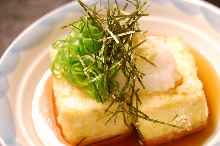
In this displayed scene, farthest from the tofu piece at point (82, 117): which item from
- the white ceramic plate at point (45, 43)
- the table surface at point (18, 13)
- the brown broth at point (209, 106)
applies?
the table surface at point (18, 13)

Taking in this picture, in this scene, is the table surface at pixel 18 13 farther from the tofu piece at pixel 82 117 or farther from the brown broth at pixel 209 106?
the tofu piece at pixel 82 117

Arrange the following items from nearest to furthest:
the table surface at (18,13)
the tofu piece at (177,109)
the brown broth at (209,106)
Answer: the tofu piece at (177,109) → the brown broth at (209,106) → the table surface at (18,13)

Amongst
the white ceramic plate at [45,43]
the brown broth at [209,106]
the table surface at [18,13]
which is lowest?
the brown broth at [209,106]

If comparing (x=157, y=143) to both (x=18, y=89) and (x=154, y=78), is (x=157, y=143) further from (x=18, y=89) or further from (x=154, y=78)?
(x=18, y=89)

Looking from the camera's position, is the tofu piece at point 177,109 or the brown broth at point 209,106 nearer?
the tofu piece at point 177,109

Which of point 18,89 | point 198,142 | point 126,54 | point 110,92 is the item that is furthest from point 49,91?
point 198,142

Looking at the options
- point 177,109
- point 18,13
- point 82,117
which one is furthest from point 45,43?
point 177,109

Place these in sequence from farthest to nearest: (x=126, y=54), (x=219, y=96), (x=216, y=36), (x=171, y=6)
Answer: (x=171, y=6), (x=216, y=36), (x=219, y=96), (x=126, y=54)
